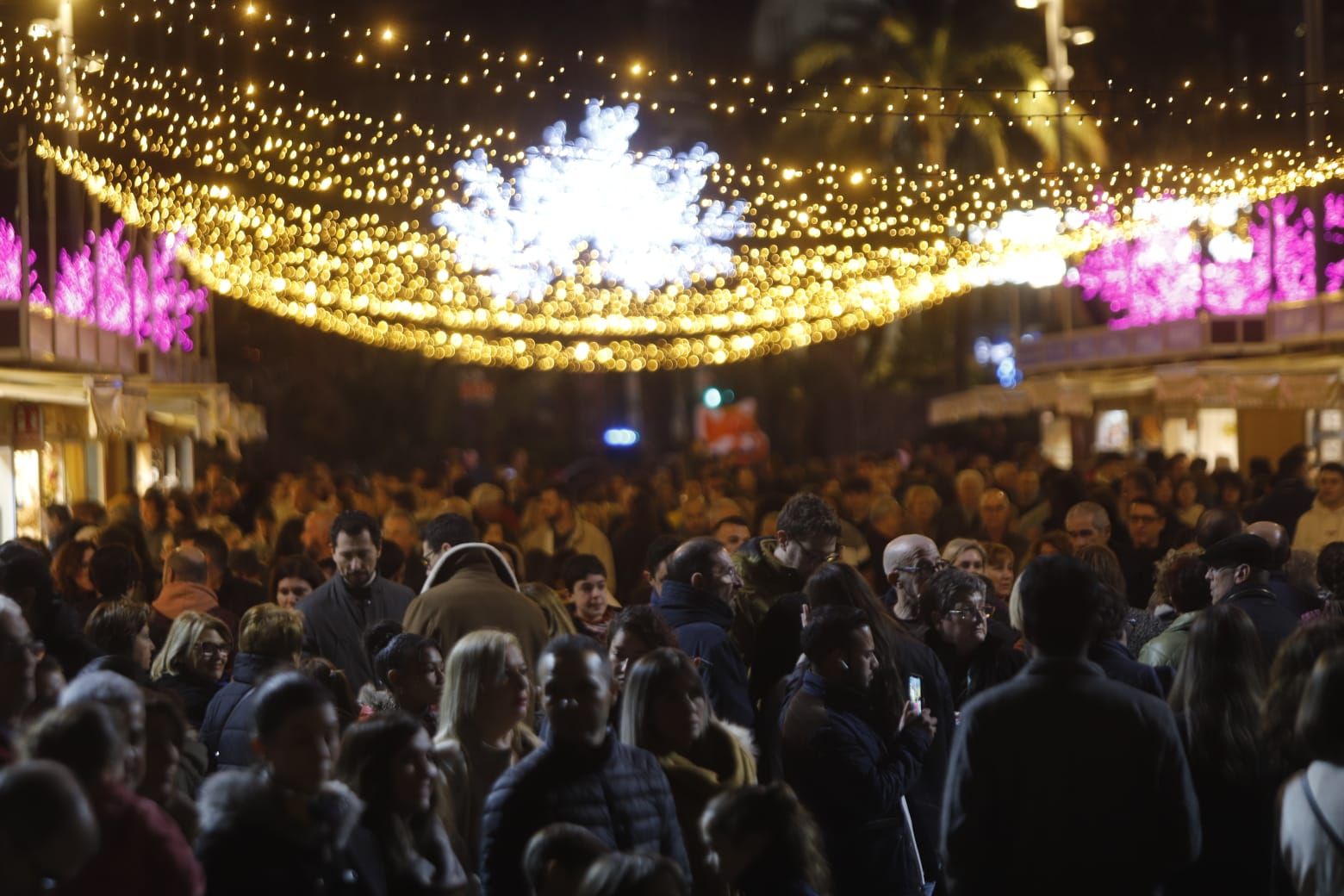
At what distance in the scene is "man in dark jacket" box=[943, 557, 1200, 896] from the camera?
4578 mm

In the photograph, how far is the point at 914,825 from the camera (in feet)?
23.3

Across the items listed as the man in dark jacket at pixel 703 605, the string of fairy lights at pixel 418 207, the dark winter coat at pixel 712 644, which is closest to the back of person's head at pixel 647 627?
the dark winter coat at pixel 712 644

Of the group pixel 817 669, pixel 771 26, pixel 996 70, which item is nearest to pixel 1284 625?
pixel 817 669

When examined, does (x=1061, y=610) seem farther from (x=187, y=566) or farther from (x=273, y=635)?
(x=187, y=566)

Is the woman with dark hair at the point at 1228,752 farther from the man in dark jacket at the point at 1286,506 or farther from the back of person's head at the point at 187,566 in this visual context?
the man in dark jacket at the point at 1286,506

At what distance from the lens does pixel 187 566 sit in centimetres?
978

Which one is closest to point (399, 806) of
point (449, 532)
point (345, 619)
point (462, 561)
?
point (462, 561)

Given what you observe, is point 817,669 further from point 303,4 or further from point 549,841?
point 303,4

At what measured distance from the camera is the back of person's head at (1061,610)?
4676mm

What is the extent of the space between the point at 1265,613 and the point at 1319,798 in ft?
8.95

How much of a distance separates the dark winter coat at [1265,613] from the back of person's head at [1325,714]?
8.09 ft

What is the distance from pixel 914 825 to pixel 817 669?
129 centimetres

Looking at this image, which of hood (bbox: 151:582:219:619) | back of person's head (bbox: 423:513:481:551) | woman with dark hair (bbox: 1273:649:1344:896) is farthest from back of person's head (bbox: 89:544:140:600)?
woman with dark hair (bbox: 1273:649:1344:896)

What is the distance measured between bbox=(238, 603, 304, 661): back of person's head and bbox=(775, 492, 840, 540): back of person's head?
7.75 ft
